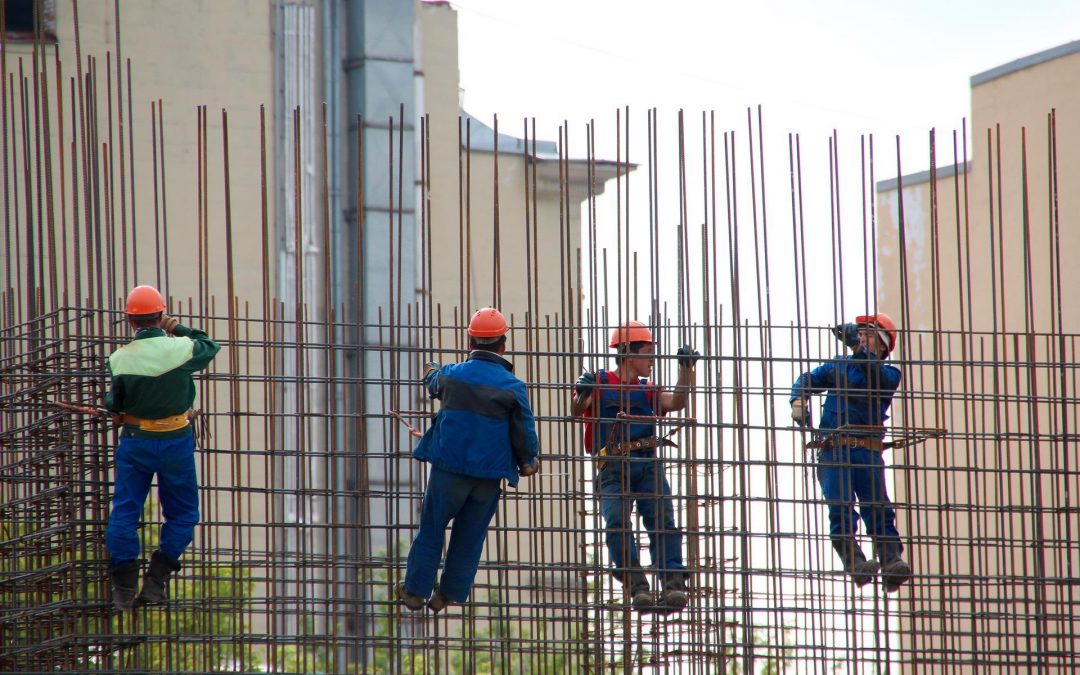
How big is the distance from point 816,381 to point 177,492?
514 cm

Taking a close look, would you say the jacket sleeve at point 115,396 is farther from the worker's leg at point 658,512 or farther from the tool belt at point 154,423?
the worker's leg at point 658,512

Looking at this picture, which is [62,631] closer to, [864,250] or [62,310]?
[62,310]

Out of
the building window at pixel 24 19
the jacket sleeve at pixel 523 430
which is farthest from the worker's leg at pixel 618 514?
the building window at pixel 24 19

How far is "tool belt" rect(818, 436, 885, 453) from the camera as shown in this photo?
11.1 m

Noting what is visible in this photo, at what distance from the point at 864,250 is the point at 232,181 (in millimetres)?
15486

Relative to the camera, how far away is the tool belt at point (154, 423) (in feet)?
32.3

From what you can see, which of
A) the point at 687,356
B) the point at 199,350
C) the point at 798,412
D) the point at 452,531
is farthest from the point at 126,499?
the point at 798,412

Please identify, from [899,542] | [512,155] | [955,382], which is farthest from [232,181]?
[899,542]

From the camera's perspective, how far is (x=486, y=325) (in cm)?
1000

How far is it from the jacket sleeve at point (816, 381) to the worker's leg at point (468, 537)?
2.68 meters

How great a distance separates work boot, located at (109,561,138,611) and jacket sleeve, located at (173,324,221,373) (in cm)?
147

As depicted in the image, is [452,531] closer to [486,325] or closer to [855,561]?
[486,325]

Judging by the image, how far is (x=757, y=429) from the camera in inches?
421

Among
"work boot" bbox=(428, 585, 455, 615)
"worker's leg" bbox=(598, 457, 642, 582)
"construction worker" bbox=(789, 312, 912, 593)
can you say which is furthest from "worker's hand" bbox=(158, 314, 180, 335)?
"construction worker" bbox=(789, 312, 912, 593)
